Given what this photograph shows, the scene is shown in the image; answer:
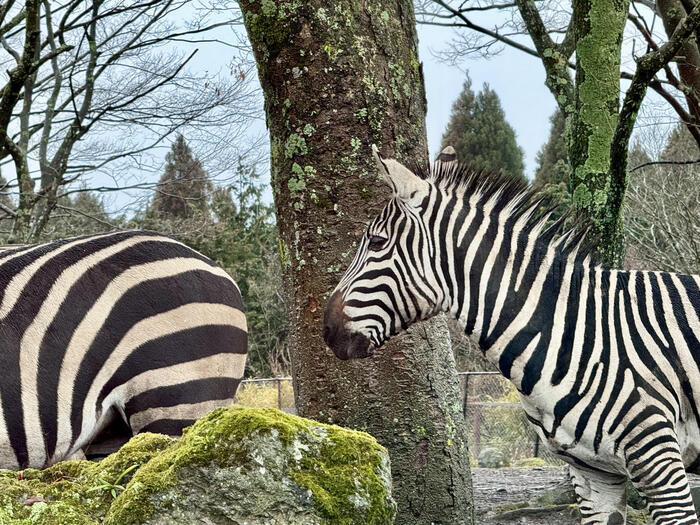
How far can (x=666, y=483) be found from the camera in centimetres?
339

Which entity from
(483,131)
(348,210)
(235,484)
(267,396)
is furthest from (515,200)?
(483,131)

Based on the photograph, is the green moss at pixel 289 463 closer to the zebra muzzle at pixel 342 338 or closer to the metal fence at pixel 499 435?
the zebra muzzle at pixel 342 338

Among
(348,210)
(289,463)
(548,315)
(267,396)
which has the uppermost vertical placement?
(348,210)

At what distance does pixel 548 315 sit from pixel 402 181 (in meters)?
1.02

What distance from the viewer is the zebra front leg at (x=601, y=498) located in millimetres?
3977

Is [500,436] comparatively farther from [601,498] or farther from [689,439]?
[689,439]

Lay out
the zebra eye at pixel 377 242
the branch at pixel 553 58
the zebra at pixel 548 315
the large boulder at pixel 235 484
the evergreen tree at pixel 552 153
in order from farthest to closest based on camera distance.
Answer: the evergreen tree at pixel 552 153, the branch at pixel 553 58, the zebra eye at pixel 377 242, the zebra at pixel 548 315, the large boulder at pixel 235 484

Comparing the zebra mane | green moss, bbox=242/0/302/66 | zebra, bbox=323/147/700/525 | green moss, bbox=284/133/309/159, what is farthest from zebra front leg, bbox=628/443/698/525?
green moss, bbox=242/0/302/66

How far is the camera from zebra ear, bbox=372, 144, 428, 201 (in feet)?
12.6

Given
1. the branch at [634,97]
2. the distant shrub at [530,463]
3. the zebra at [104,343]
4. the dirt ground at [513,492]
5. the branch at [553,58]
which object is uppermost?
the branch at [553,58]

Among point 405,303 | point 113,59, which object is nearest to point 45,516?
point 405,303

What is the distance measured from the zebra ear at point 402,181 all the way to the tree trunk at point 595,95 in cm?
311

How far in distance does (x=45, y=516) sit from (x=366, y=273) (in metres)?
2.04

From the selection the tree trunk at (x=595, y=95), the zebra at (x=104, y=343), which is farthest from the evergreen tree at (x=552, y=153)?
the zebra at (x=104, y=343)
